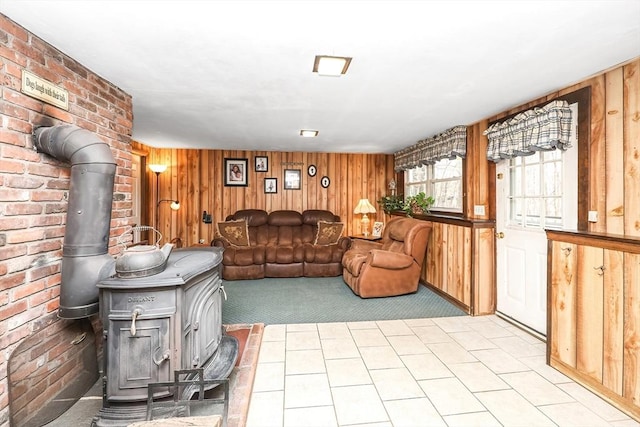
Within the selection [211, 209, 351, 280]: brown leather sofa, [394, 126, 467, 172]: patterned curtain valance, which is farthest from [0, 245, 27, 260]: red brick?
[394, 126, 467, 172]: patterned curtain valance

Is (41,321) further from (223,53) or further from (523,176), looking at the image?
(523,176)

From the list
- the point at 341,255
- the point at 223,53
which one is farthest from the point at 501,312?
the point at 223,53

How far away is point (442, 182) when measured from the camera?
462cm

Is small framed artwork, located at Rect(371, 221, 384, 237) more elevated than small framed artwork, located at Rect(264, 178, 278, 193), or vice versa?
small framed artwork, located at Rect(264, 178, 278, 193)

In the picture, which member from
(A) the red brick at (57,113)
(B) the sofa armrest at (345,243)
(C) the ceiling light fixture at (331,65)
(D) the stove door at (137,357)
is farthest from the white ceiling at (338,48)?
(B) the sofa armrest at (345,243)

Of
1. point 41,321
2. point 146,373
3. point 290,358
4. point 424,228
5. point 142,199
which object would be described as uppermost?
point 142,199

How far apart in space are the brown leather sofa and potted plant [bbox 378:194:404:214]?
3.17 feet

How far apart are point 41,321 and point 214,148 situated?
4.20 m

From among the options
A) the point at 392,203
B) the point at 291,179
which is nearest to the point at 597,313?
the point at 392,203

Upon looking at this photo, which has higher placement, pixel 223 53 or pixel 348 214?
pixel 223 53

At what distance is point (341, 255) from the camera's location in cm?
493

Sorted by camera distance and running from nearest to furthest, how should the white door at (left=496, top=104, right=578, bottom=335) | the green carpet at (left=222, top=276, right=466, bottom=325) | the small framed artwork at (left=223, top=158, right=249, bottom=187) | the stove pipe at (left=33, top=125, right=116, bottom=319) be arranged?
the stove pipe at (left=33, top=125, right=116, bottom=319) < the white door at (left=496, top=104, right=578, bottom=335) < the green carpet at (left=222, top=276, right=466, bottom=325) < the small framed artwork at (left=223, top=158, right=249, bottom=187)

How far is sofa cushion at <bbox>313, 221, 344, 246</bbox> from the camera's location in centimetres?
527

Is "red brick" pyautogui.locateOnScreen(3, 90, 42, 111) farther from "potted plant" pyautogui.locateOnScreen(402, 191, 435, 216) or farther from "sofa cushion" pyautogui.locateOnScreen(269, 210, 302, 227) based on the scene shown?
"potted plant" pyautogui.locateOnScreen(402, 191, 435, 216)
